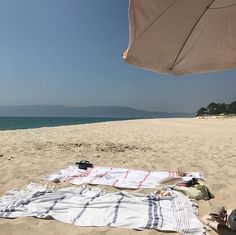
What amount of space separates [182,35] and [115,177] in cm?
400

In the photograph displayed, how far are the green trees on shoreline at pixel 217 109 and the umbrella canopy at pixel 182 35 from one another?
63.2m

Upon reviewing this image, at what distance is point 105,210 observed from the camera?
16.6 feet

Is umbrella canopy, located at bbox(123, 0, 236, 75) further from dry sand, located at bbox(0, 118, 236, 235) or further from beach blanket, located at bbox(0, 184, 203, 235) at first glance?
dry sand, located at bbox(0, 118, 236, 235)

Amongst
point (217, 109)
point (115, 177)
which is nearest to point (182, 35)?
point (115, 177)

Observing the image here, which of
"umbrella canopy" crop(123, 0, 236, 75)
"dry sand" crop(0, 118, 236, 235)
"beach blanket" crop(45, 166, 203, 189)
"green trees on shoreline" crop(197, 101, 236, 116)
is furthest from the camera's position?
"green trees on shoreline" crop(197, 101, 236, 116)

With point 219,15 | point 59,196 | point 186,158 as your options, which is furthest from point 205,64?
point 186,158

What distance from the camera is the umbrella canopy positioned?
385 cm

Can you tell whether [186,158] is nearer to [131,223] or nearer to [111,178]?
[111,178]

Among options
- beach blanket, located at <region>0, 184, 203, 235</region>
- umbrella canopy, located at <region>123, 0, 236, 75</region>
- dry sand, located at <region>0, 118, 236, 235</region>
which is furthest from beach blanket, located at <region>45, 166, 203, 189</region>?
umbrella canopy, located at <region>123, 0, 236, 75</region>

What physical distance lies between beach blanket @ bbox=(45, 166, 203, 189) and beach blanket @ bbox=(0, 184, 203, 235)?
92 centimetres

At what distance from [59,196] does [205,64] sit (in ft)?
10.7

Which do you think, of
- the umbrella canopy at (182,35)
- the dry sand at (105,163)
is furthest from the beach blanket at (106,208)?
the umbrella canopy at (182,35)

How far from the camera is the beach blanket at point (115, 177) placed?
684 cm

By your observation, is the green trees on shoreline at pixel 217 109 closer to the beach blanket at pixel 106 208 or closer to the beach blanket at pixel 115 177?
the beach blanket at pixel 115 177
